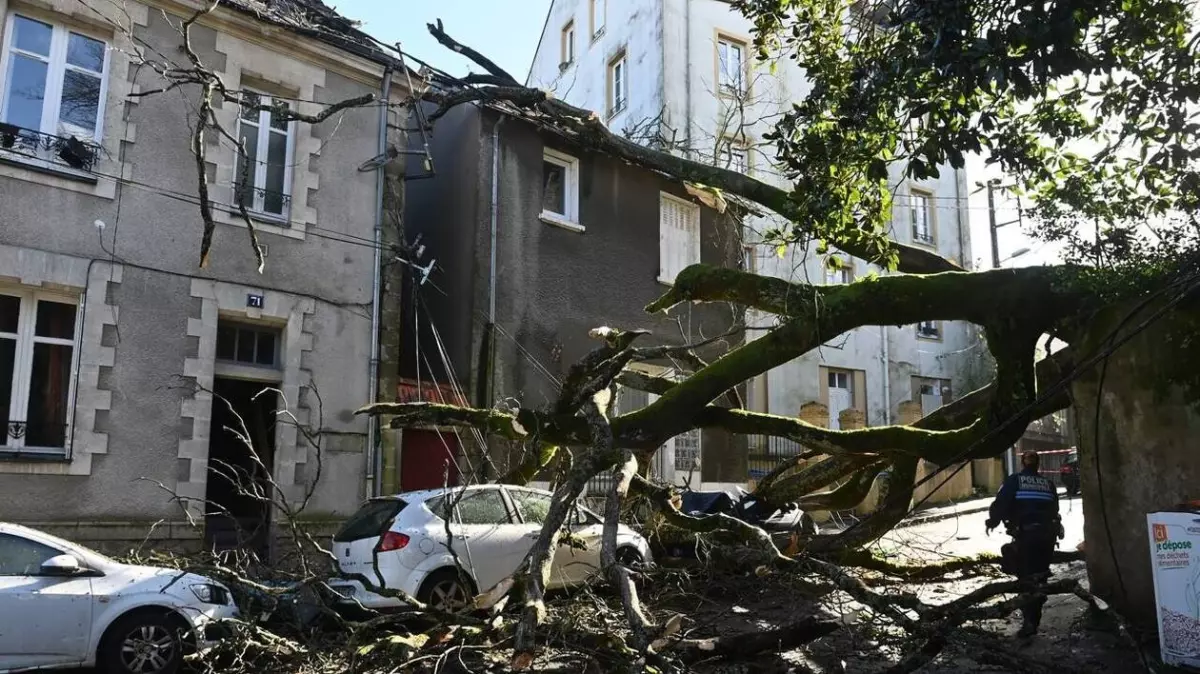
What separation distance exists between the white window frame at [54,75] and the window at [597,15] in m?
15.7

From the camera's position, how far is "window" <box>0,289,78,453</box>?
10.5m

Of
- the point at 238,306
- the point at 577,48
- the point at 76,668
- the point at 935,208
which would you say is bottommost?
Answer: the point at 76,668

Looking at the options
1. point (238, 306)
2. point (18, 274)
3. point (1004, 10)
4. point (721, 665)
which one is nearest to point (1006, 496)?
point (721, 665)

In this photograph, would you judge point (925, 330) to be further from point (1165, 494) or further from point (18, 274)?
point (18, 274)

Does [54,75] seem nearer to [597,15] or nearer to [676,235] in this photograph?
[676,235]

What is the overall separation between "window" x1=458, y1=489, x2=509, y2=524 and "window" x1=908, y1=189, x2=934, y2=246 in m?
19.9

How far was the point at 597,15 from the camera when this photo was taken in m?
25.6

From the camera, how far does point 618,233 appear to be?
56.6ft

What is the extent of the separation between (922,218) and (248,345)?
20.7 meters

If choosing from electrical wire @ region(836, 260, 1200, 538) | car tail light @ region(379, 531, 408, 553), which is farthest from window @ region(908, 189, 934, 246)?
car tail light @ region(379, 531, 408, 553)

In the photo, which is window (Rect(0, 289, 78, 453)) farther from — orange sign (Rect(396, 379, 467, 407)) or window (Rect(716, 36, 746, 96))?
window (Rect(716, 36, 746, 96))

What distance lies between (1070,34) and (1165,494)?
14.0 ft

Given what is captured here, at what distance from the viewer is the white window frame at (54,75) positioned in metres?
10.8

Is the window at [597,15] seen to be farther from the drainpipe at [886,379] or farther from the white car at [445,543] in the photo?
the white car at [445,543]
